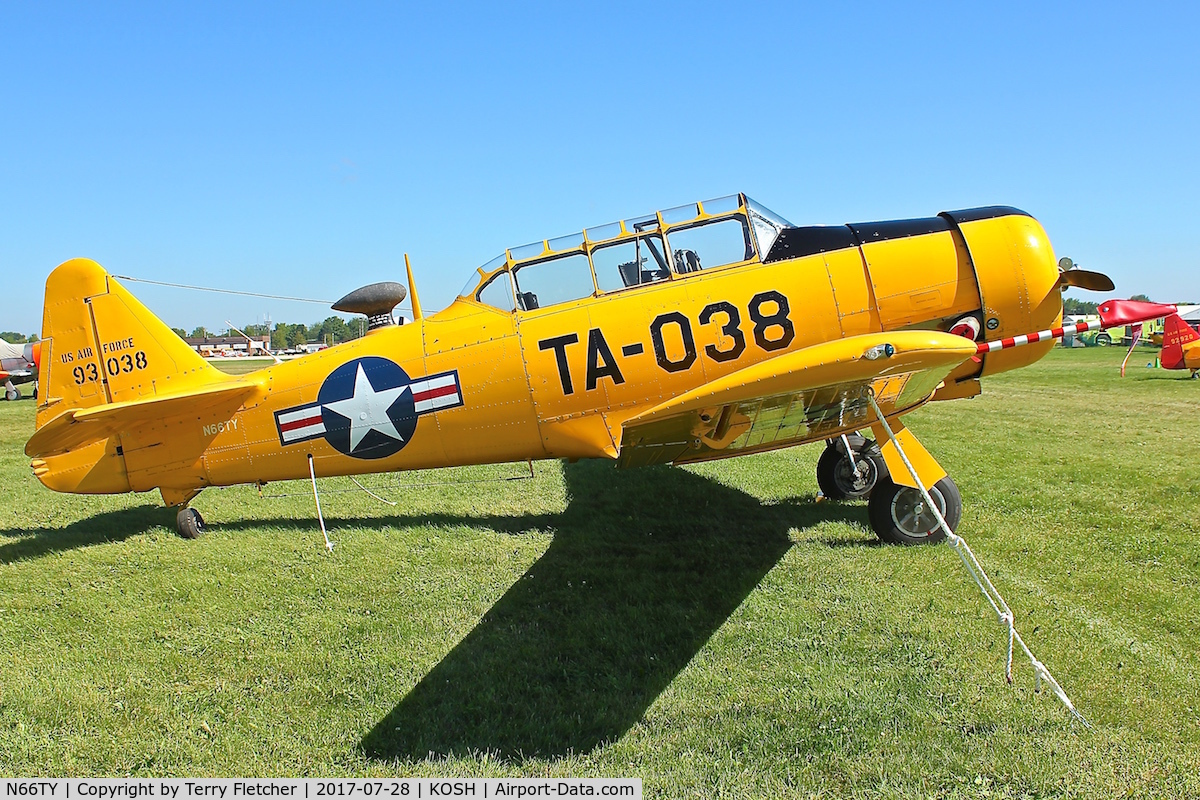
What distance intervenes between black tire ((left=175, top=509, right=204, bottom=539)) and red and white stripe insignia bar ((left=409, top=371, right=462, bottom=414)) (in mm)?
2633

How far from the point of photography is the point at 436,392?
5.83 m

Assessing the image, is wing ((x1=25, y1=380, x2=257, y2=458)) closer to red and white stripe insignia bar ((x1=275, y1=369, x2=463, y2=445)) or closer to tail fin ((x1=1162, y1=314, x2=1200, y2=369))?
red and white stripe insignia bar ((x1=275, y1=369, x2=463, y2=445))

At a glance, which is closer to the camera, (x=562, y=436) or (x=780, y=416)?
(x=780, y=416)

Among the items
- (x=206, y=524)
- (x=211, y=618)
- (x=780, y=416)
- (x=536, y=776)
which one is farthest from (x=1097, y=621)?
(x=206, y=524)

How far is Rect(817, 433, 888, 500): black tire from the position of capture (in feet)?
22.8

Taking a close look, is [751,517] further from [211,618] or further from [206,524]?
[206,524]

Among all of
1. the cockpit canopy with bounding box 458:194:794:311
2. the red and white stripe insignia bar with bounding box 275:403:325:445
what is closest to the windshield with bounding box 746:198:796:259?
the cockpit canopy with bounding box 458:194:794:311

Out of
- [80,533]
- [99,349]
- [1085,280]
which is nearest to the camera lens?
[1085,280]

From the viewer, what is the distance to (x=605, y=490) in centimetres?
793

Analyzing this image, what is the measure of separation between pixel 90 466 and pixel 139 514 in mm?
1349

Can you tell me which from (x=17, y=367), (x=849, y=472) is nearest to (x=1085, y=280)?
(x=849, y=472)

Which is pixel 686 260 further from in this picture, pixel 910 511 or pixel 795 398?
pixel 910 511

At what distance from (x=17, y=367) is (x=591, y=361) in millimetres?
31347

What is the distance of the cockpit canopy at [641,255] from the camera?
5512 millimetres
